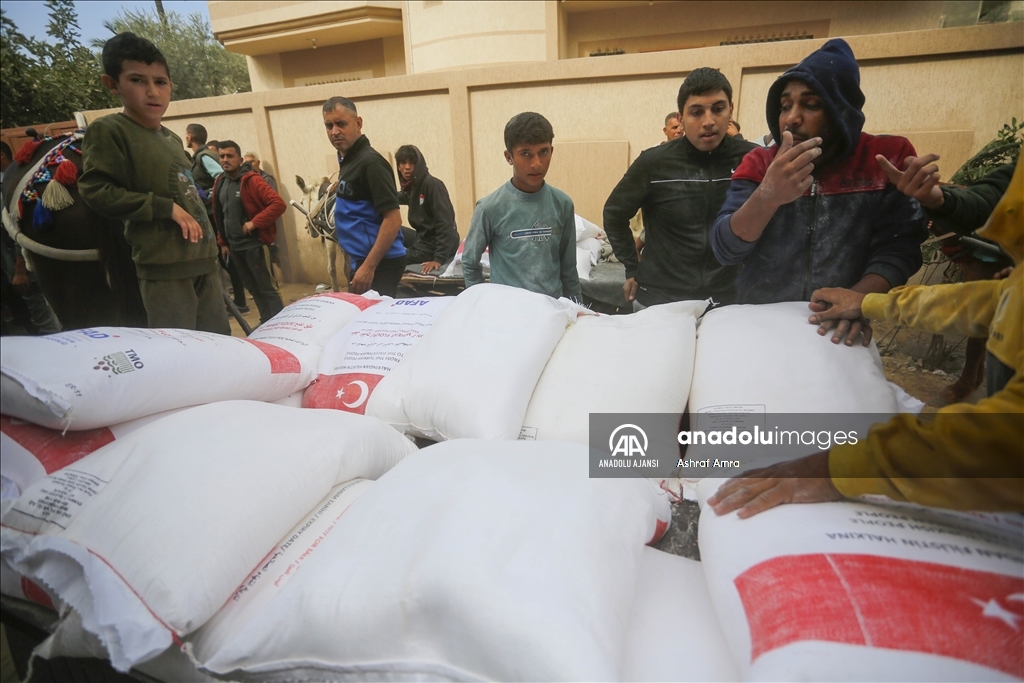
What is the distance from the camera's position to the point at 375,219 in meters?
2.39

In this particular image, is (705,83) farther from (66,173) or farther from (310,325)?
(66,173)

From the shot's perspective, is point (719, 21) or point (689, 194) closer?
point (689, 194)

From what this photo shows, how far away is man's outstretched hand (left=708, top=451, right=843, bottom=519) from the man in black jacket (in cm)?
116

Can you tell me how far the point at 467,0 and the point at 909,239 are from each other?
821cm

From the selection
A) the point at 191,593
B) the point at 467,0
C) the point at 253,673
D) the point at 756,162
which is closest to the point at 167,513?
the point at 191,593

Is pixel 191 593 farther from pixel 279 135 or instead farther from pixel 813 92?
pixel 279 135

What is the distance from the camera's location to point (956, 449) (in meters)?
0.54

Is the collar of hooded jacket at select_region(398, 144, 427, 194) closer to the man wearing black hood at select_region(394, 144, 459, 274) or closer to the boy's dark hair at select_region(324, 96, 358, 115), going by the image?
the man wearing black hood at select_region(394, 144, 459, 274)

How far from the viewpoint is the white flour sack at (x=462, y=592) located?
675 millimetres

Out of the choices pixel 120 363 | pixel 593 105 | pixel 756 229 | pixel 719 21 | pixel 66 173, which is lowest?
pixel 120 363

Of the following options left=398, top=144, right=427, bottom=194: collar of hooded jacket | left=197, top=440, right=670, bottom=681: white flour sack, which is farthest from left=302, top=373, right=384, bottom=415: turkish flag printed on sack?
left=398, top=144, right=427, bottom=194: collar of hooded jacket

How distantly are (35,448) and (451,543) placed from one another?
948mm

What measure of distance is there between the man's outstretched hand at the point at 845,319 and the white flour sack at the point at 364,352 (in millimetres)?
1119

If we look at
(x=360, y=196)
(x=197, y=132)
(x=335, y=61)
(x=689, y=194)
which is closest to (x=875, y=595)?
(x=689, y=194)
